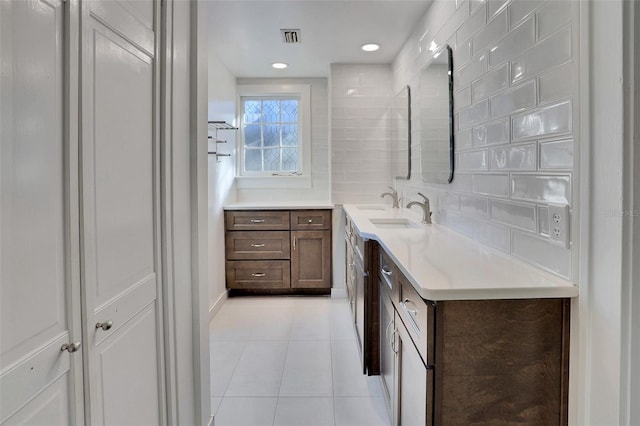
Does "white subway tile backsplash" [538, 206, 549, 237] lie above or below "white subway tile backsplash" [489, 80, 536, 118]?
below

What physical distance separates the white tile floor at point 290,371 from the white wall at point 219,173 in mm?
340

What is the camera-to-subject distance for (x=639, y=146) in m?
0.92

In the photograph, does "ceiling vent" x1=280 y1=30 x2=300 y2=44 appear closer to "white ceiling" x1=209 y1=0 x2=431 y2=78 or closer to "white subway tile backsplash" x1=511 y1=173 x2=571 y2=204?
"white ceiling" x1=209 y1=0 x2=431 y2=78

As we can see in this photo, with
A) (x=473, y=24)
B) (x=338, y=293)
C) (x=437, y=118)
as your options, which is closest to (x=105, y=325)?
(x=473, y=24)

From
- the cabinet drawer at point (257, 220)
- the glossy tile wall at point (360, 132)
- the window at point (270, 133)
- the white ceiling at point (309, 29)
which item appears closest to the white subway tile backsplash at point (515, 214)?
the white ceiling at point (309, 29)

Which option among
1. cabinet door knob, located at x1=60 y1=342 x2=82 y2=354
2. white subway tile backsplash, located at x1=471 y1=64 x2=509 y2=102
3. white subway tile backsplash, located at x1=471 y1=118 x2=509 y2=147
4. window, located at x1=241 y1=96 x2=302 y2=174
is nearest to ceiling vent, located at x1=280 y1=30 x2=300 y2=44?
window, located at x1=241 y1=96 x2=302 y2=174

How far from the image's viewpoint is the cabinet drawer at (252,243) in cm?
404

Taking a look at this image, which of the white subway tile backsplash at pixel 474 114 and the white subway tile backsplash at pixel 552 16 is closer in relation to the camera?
the white subway tile backsplash at pixel 552 16

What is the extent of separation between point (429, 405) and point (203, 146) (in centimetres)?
125

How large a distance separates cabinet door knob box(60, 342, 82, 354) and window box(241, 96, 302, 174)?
150 inches

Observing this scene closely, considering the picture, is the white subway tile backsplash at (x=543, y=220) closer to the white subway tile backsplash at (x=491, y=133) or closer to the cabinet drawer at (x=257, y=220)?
the white subway tile backsplash at (x=491, y=133)

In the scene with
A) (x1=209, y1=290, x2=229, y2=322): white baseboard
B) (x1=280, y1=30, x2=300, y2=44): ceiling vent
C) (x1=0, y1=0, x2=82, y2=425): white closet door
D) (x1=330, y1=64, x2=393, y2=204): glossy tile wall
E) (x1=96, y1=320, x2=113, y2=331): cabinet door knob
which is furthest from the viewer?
(x1=330, y1=64, x2=393, y2=204): glossy tile wall

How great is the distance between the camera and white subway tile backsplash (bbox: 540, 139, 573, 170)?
1167 millimetres

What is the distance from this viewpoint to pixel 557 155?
1.23 m
